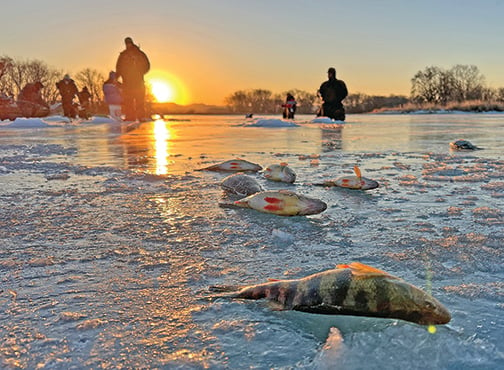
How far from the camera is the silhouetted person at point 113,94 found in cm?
2512

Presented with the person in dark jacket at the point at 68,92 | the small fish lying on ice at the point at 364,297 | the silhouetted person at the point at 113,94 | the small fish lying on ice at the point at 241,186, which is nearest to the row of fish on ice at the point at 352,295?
the small fish lying on ice at the point at 364,297

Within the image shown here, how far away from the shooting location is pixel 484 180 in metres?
4.58

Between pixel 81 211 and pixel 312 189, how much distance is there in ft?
7.33

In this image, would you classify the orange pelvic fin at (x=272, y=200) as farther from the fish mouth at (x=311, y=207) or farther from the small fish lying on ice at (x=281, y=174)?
the small fish lying on ice at (x=281, y=174)

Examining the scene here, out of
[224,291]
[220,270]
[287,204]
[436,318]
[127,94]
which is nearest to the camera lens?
[436,318]

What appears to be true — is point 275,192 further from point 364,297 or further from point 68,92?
point 68,92

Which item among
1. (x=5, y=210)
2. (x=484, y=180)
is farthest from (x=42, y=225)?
(x=484, y=180)

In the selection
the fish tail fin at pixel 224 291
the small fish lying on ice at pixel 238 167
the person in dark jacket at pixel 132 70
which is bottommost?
the fish tail fin at pixel 224 291

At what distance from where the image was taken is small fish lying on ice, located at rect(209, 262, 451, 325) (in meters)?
1.54

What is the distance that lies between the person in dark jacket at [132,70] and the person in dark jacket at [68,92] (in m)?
A: 6.50

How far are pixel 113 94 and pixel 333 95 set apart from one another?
533 inches

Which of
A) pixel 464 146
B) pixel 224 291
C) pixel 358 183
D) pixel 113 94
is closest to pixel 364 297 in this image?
pixel 224 291

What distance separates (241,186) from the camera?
401cm

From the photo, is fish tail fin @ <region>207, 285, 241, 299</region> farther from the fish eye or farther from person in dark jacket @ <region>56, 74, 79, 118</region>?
person in dark jacket @ <region>56, 74, 79, 118</region>
